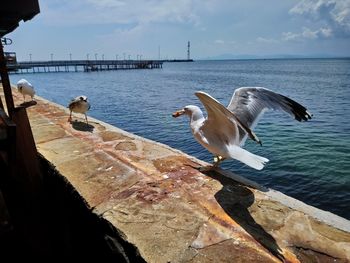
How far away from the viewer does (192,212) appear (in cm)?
287

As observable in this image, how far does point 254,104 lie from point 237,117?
1.85 feet

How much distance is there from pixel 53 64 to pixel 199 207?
92.1m

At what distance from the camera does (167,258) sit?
7.35ft

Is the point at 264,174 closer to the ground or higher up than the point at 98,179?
closer to the ground

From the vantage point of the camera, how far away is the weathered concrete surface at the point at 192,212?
2320mm

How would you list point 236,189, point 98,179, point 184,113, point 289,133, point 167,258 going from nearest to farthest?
point 167,258, point 236,189, point 98,179, point 184,113, point 289,133

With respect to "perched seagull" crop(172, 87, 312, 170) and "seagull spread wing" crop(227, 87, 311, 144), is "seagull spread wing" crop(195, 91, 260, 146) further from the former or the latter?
"seagull spread wing" crop(227, 87, 311, 144)

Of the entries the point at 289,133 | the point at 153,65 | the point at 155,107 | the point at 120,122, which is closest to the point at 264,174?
the point at 289,133

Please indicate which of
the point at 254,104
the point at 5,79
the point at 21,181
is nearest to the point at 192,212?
the point at 254,104

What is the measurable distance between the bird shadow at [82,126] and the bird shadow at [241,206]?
10.9ft

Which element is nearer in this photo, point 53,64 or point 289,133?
point 289,133

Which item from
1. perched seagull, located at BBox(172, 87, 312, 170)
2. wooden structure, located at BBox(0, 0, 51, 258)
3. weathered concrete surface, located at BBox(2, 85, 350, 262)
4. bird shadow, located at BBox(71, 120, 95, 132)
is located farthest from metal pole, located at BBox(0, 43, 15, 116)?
bird shadow, located at BBox(71, 120, 95, 132)

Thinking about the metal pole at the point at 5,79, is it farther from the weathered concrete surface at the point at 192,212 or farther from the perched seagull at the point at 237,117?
the perched seagull at the point at 237,117

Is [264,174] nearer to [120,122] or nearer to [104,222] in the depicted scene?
[104,222]
